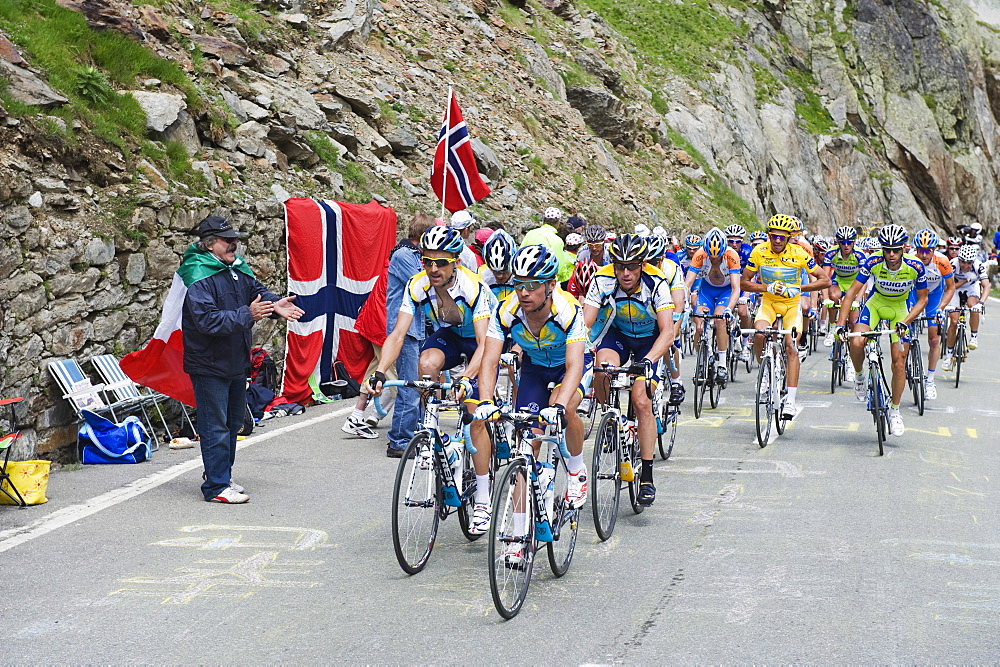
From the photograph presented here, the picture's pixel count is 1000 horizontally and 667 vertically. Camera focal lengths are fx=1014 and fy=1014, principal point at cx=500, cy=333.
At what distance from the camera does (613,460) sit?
696 cm

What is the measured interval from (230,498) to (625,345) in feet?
10.9

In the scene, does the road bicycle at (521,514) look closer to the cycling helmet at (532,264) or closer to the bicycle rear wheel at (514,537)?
the bicycle rear wheel at (514,537)

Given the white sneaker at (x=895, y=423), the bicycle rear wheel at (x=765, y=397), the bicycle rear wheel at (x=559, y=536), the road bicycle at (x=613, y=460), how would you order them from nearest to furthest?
the bicycle rear wheel at (x=559, y=536) → the road bicycle at (x=613, y=460) → the bicycle rear wheel at (x=765, y=397) → the white sneaker at (x=895, y=423)

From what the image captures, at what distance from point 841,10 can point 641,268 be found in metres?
58.0

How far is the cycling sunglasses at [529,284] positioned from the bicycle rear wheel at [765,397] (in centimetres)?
494

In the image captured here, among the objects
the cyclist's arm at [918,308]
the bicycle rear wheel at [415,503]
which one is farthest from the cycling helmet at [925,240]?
the bicycle rear wheel at [415,503]

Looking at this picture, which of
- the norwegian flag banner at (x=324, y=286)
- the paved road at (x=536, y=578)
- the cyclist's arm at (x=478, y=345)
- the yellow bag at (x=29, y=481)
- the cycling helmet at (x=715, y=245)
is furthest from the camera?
the cycling helmet at (x=715, y=245)

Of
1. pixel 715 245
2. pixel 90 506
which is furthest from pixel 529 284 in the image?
pixel 715 245

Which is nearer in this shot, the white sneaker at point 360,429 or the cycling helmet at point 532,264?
the cycling helmet at point 532,264

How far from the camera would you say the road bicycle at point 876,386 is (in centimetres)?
990

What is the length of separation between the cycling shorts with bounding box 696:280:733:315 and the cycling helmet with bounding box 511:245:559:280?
8216mm

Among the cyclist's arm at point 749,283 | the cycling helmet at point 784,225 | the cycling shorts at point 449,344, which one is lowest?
the cycling shorts at point 449,344

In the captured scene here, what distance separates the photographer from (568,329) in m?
6.08

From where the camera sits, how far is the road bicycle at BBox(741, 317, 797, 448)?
1024 cm
